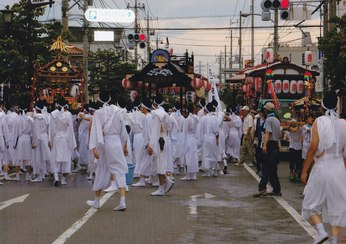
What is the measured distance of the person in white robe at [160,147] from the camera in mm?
14094

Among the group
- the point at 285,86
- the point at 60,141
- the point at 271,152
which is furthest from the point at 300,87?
the point at 271,152

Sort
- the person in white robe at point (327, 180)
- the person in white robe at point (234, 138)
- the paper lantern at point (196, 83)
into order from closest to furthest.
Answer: the person in white robe at point (327, 180) < the person in white robe at point (234, 138) < the paper lantern at point (196, 83)

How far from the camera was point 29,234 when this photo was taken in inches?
369

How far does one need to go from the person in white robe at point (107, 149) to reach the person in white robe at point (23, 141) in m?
5.87

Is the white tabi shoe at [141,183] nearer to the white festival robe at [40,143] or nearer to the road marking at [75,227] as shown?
the white festival robe at [40,143]

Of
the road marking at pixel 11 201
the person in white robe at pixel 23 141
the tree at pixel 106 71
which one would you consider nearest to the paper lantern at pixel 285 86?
the person in white robe at pixel 23 141

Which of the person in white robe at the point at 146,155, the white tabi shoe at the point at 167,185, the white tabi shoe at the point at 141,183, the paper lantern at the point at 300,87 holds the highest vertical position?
the paper lantern at the point at 300,87

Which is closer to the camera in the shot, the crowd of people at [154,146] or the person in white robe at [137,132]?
the crowd of people at [154,146]

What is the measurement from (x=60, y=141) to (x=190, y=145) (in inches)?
143

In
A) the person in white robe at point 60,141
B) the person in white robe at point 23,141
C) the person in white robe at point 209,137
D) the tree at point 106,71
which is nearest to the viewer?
the person in white robe at point 60,141

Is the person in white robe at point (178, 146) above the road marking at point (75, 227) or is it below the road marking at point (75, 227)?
above

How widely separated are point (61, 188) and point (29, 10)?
13962 mm

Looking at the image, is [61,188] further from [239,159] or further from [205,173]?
→ [239,159]

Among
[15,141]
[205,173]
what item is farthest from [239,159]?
[15,141]
